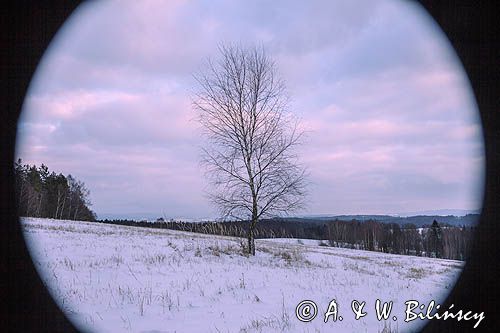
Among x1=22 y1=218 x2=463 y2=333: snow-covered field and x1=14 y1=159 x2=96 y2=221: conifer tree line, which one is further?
x1=14 y1=159 x2=96 y2=221: conifer tree line

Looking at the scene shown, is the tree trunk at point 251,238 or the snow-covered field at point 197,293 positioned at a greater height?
the tree trunk at point 251,238

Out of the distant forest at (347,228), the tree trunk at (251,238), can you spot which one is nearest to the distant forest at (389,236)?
the distant forest at (347,228)

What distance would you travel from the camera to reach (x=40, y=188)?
203ft

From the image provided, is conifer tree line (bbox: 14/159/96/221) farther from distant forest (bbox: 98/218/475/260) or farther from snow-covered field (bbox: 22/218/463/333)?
snow-covered field (bbox: 22/218/463/333)

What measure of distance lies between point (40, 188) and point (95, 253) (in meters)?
59.9

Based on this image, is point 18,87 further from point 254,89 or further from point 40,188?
point 40,188

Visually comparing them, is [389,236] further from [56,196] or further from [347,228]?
[56,196]

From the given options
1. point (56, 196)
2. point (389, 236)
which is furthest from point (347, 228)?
point (56, 196)

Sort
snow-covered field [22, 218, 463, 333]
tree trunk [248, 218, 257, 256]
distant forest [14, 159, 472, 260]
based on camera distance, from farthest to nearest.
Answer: distant forest [14, 159, 472, 260] < tree trunk [248, 218, 257, 256] < snow-covered field [22, 218, 463, 333]

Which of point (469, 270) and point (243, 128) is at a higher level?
point (243, 128)

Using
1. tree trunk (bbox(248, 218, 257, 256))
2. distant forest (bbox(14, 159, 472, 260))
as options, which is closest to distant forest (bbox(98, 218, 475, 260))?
distant forest (bbox(14, 159, 472, 260))

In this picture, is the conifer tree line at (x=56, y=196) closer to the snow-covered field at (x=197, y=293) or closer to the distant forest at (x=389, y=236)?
the distant forest at (x=389, y=236)

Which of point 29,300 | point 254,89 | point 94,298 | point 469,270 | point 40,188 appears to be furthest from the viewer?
point 40,188

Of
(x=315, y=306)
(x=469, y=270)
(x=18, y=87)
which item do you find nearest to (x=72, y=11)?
(x=18, y=87)
